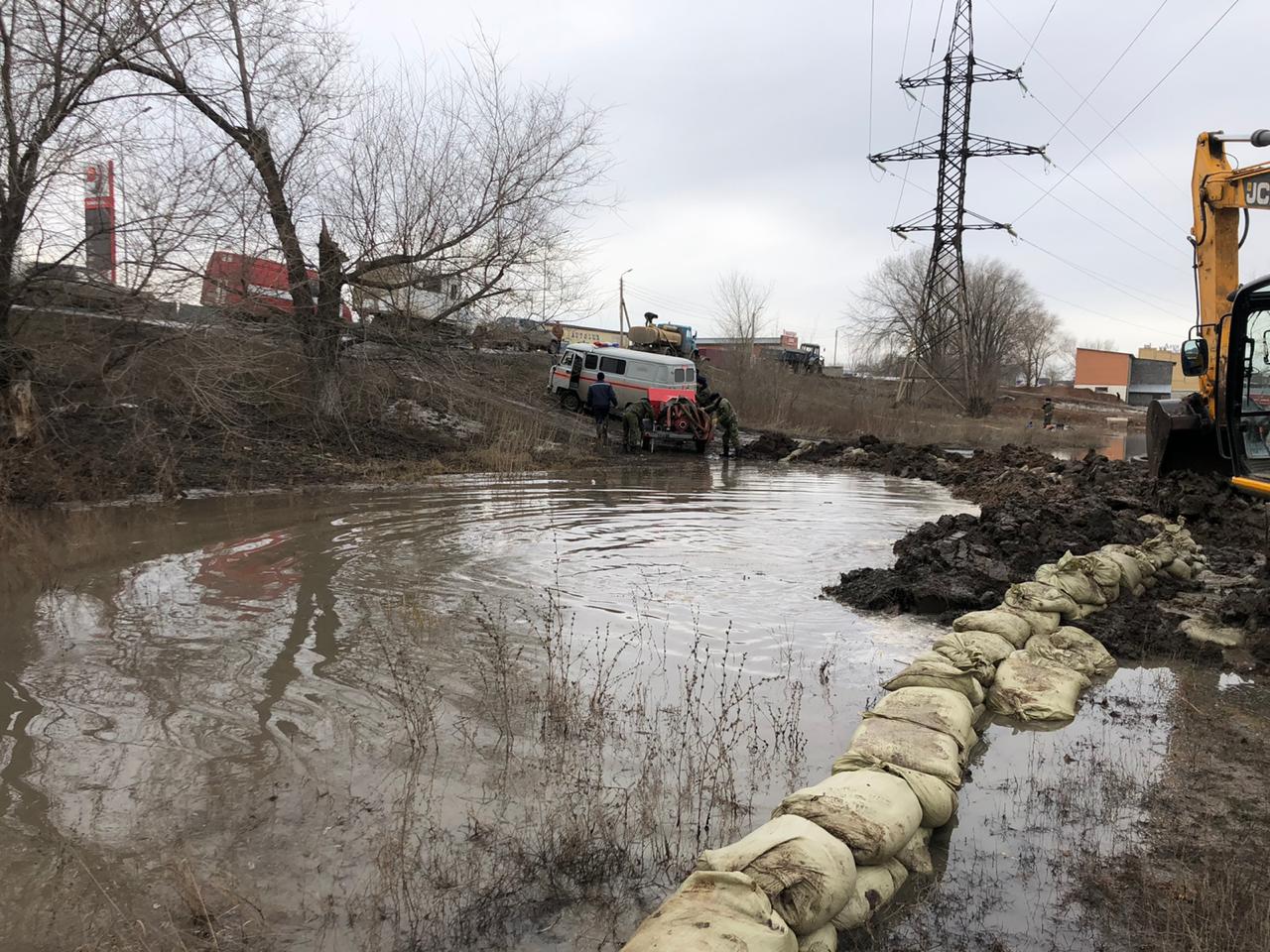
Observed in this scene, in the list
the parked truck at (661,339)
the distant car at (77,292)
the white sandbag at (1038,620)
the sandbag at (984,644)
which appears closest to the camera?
the sandbag at (984,644)

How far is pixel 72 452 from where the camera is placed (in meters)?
12.4

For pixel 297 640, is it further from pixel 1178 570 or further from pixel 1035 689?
pixel 1178 570

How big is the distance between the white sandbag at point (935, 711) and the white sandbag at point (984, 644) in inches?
29.8

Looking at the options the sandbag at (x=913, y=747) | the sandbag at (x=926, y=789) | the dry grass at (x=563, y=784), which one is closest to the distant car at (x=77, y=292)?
the dry grass at (x=563, y=784)

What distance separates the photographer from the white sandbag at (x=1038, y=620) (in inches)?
243

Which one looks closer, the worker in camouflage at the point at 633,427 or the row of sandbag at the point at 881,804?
the row of sandbag at the point at 881,804

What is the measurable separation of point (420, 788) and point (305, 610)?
3429 mm

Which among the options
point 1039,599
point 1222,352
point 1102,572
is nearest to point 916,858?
point 1039,599

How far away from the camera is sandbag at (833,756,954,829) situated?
12.0 feet

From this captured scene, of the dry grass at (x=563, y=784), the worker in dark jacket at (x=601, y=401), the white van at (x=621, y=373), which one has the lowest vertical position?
the dry grass at (x=563, y=784)

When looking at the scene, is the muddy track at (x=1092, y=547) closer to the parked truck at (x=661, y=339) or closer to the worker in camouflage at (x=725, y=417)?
the worker in camouflage at (x=725, y=417)

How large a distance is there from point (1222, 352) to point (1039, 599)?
3.93m

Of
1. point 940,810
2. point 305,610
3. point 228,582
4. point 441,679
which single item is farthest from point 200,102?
point 940,810

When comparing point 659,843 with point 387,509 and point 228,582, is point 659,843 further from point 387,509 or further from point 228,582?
point 387,509
